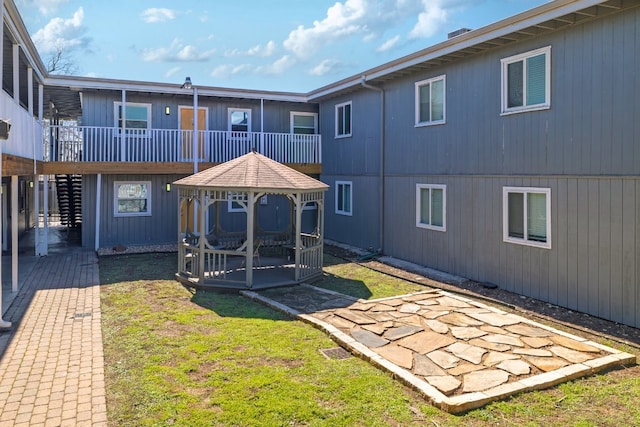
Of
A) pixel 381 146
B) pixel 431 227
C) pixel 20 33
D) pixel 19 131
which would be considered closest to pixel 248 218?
pixel 431 227

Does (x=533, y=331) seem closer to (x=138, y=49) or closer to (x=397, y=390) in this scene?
(x=397, y=390)

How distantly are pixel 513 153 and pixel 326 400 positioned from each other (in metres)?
6.94

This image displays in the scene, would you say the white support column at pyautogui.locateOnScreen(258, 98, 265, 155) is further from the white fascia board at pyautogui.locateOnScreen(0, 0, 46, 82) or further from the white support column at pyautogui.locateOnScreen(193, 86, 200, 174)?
the white fascia board at pyautogui.locateOnScreen(0, 0, 46, 82)

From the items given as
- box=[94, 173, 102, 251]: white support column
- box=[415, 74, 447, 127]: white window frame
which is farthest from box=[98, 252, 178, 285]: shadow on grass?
box=[415, 74, 447, 127]: white window frame

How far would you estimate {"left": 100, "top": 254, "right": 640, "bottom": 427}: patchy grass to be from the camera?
15.1 ft

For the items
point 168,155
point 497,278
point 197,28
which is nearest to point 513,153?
point 497,278

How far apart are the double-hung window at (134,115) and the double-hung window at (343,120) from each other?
6.54 m

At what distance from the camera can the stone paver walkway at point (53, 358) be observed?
184 inches

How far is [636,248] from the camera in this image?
740 centimetres

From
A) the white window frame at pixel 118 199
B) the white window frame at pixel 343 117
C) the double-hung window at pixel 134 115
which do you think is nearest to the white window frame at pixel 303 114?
the white window frame at pixel 343 117

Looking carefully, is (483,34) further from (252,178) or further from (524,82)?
(252,178)

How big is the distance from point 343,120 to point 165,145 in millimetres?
6091

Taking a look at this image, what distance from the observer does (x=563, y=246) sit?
857cm

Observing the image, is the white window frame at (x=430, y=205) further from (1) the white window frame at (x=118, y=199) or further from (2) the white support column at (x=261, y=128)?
(1) the white window frame at (x=118, y=199)
